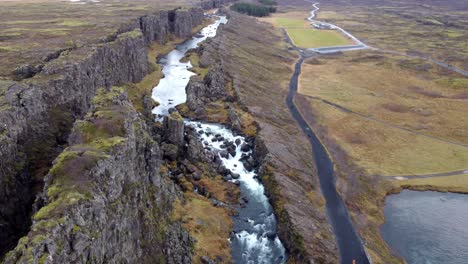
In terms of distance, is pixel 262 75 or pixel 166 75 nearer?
pixel 166 75

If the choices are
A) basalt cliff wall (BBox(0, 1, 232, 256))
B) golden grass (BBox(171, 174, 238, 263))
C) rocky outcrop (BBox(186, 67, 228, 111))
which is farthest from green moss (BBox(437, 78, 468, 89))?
basalt cliff wall (BBox(0, 1, 232, 256))

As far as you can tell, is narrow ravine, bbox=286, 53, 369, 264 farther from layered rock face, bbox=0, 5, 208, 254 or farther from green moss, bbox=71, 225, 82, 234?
layered rock face, bbox=0, 5, 208, 254

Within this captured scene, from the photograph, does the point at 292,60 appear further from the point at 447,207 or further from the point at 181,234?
the point at 181,234

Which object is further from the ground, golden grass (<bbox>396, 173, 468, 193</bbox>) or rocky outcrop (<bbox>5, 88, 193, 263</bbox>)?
rocky outcrop (<bbox>5, 88, 193, 263</bbox>)

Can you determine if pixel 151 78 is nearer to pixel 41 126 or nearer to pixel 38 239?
pixel 41 126

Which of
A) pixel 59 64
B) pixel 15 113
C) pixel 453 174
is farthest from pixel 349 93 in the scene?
pixel 15 113
